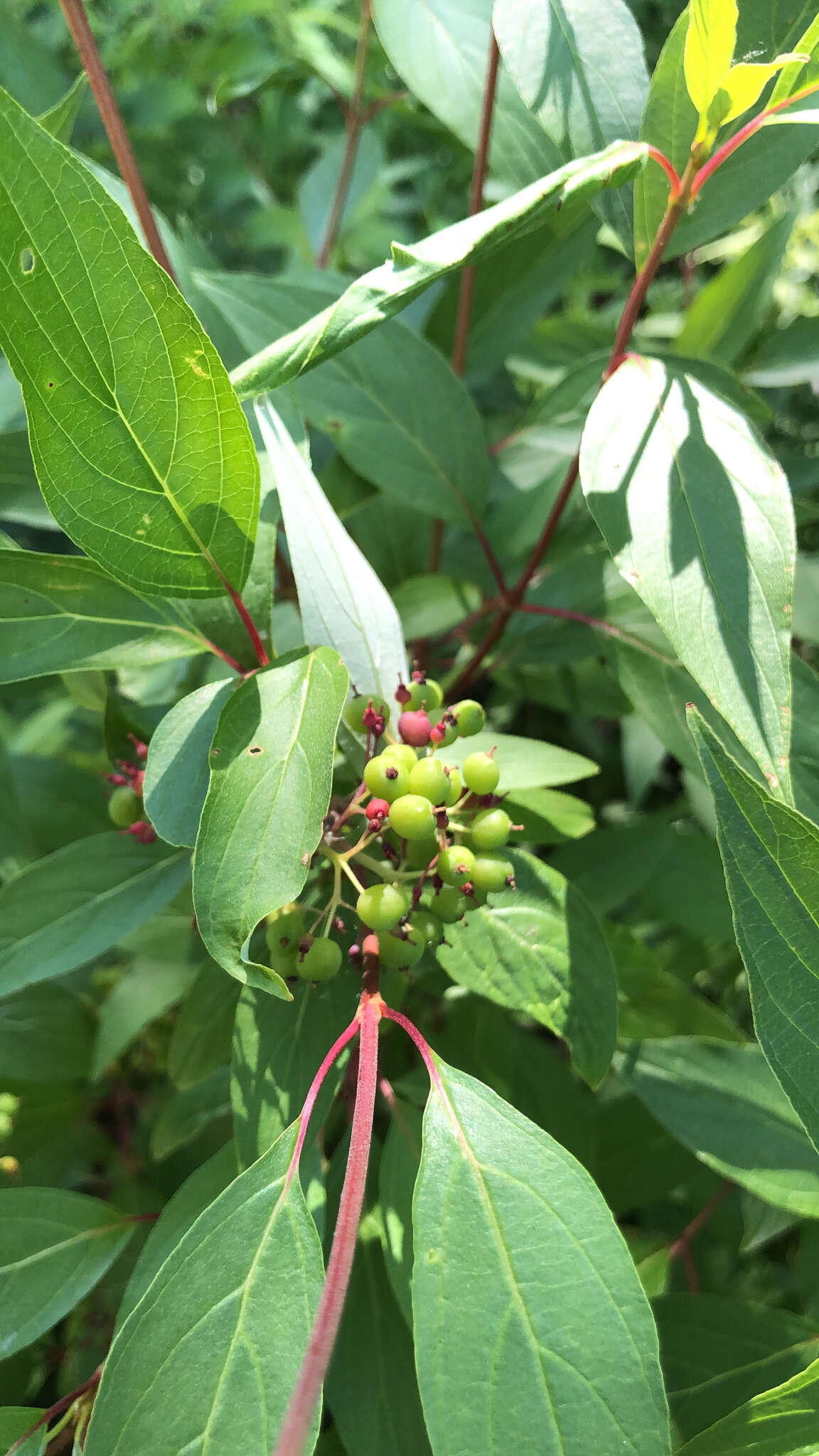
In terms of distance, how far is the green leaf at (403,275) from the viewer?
0.44 m

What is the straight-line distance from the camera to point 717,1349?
690mm

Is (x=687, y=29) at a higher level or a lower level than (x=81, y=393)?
higher

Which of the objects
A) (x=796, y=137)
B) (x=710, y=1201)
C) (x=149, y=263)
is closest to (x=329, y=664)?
(x=149, y=263)

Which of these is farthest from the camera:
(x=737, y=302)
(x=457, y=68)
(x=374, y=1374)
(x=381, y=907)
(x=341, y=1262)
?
(x=737, y=302)

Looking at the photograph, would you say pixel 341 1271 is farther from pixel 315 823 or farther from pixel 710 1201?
pixel 710 1201

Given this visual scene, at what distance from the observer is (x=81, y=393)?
1.50 ft

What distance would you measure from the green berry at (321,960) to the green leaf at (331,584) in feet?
0.53

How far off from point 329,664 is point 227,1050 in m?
0.32

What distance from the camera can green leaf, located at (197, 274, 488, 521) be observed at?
720 mm

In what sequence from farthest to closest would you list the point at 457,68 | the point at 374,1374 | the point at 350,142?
the point at 350,142, the point at 457,68, the point at 374,1374

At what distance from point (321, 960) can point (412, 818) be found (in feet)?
0.31

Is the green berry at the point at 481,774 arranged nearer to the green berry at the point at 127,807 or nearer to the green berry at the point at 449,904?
the green berry at the point at 449,904

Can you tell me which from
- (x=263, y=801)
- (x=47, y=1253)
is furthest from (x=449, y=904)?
(x=47, y=1253)

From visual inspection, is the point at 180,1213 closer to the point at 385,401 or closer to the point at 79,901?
the point at 79,901
